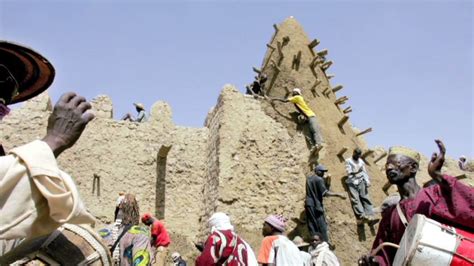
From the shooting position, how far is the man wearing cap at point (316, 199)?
1168cm

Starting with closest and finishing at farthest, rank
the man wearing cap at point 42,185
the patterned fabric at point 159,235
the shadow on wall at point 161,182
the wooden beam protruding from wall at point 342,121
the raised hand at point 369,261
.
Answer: the man wearing cap at point 42,185, the raised hand at point 369,261, the patterned fabric at point 159,235, the shadow on wall at point 161,182, the wooden beam protruding from wall at point 342,121

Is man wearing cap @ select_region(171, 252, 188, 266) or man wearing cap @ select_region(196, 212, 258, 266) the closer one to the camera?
man wearing cap @ select_region(196, 212, 258, 266)

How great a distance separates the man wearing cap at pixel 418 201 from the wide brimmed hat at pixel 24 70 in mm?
2339

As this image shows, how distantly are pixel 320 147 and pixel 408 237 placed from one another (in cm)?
919

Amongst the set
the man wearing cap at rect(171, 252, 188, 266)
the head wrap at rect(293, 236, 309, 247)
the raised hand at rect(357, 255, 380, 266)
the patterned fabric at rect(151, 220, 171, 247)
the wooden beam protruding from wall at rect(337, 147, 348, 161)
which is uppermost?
the wooden beam protruding from wall at rect(337, 147, 348, 161)

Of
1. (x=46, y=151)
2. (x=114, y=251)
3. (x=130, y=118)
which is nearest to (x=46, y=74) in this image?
(x=46, y=151)

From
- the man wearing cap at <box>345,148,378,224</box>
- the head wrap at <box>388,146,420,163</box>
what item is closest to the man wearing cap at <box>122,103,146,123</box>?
the man wearing cap at <box>345,148,378,224</box>

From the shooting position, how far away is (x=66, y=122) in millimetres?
1958

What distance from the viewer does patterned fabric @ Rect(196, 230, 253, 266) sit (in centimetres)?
544

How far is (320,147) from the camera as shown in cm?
1257

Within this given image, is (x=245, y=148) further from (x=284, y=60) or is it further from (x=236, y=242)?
(x=236, y=242)

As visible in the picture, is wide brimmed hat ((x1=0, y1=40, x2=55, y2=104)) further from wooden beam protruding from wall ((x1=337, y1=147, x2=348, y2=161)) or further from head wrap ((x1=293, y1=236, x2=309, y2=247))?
wooden beam protruding from wall ((x1=337, y1=147, x2=348, y2=161))

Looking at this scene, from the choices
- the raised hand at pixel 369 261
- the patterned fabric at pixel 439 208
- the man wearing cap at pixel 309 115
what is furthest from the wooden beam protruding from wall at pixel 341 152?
the raised hand at pixel 369 261

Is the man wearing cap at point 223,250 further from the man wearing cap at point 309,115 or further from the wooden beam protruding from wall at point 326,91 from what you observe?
the wooden beam protruding from wall at point 326,91
